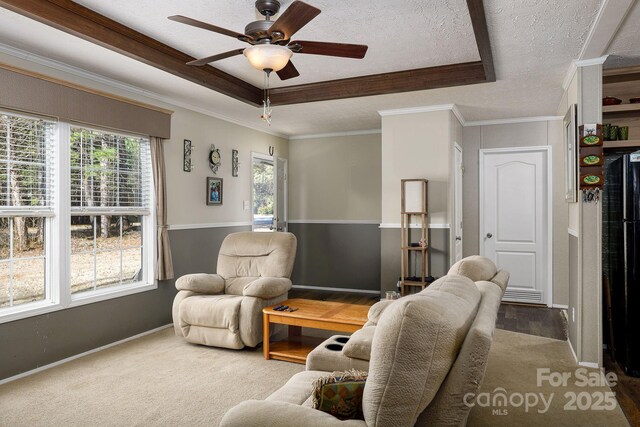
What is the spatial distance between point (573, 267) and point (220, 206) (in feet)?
12.6

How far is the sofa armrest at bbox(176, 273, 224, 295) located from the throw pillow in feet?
9.06

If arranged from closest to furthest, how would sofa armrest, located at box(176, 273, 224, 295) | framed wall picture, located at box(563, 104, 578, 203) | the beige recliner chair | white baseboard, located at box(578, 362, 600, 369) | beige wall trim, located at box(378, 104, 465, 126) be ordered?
1. white baseboard, located at box(578, 362, 600, 369)
2. framed wall picture, located at box(563, 104, 578, 203)
3. the beige recliner chair
4. sofa armrest, located at box(176, 273, 224, 295)
5. beige wall trim, located at box(378, 104, 465, 126)

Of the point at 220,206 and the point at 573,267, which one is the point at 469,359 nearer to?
the point at 573,267

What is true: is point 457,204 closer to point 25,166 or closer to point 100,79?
point 100,79

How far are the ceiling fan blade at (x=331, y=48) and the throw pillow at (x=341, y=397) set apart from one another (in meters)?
1.83

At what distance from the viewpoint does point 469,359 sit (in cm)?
139

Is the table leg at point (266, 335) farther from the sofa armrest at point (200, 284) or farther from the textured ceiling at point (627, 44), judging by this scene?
the textured ceiling at point (627, 44)

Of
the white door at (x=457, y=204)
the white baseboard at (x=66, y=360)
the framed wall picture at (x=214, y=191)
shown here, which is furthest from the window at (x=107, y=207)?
the white door at (x=457, y=204)

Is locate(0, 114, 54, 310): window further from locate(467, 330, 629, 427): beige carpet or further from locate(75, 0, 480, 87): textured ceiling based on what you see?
locate(467, 330, 629, 427): beige carpet

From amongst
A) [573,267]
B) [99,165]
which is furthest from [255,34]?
[573,267]

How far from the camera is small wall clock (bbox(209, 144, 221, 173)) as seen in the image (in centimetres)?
531

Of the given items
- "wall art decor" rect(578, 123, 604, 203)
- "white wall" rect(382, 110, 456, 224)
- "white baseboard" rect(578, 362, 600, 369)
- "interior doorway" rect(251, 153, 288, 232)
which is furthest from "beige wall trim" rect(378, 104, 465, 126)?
"white baseboard" rect(578, 362, 600, 369)

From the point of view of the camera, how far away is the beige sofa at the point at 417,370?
4.31ft

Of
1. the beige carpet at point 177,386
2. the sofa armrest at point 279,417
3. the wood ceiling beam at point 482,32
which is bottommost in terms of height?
the beige carpet at point 177,386
